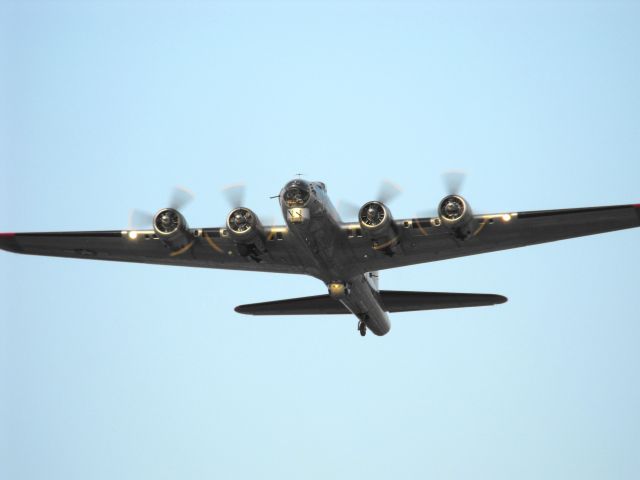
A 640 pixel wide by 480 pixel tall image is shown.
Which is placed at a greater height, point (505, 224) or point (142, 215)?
point (142, 215)

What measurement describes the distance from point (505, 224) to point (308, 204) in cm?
743

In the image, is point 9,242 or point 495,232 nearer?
point 495,232

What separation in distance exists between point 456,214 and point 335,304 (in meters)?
8.62

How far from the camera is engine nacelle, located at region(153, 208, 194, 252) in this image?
35.1 m

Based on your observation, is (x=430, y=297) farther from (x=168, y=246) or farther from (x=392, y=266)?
(x=168, y=246)

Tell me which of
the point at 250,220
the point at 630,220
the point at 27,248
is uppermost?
the point at 27,248

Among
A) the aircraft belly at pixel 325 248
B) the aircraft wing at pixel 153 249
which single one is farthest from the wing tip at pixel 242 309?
the aircraft belly at pixel 325 248

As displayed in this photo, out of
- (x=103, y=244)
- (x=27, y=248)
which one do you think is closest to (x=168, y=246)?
(x=103, y=244)

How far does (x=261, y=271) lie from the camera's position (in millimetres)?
38438

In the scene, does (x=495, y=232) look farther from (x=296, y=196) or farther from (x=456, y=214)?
(x=296, y=196)

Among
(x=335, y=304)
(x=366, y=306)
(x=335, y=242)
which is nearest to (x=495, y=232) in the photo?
(x=335, y=242)

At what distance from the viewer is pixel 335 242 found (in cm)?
3488

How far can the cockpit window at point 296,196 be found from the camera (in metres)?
32.5

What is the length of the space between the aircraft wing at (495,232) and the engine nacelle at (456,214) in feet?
2.35
